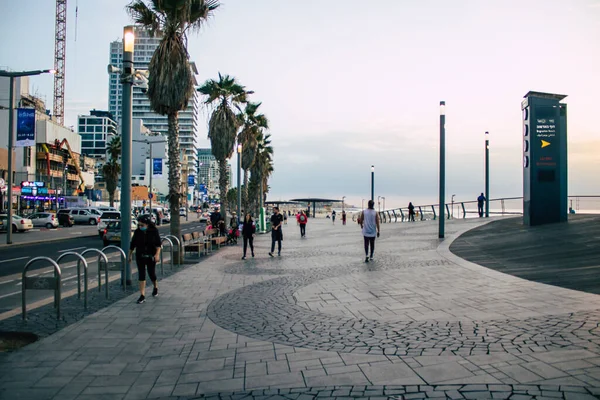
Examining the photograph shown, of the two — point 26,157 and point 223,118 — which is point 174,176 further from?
point 26,157

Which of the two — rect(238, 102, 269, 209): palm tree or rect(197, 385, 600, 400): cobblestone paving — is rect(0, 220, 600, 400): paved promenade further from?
rect(238, 102, 269, 209): palm tree

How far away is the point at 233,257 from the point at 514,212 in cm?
2475

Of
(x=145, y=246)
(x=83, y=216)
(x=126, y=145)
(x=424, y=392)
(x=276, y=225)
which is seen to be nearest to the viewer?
(x=424, y=392)

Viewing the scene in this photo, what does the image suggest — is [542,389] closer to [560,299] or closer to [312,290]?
[560,299]

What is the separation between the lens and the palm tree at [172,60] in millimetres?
14516

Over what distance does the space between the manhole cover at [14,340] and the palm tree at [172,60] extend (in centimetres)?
863

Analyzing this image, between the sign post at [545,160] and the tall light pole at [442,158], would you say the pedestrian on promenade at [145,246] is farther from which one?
the sign post at [545,160]

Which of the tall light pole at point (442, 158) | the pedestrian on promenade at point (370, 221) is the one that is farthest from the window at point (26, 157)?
the pedestrian on promenade at point (370, 221)

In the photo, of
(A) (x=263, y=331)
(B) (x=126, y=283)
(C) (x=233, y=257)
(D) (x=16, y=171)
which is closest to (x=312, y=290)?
(A) (x=263, y=331)

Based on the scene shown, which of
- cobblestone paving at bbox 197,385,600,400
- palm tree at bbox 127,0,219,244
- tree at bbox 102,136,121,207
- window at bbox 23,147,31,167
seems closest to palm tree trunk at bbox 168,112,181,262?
palm tree at bbox 127,0,219,244

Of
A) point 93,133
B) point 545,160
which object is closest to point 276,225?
point 545,160

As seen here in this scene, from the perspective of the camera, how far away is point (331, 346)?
5684 millimetres

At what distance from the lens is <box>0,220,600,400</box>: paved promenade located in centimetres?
438

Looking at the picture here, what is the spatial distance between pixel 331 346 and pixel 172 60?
1194 centimetres
